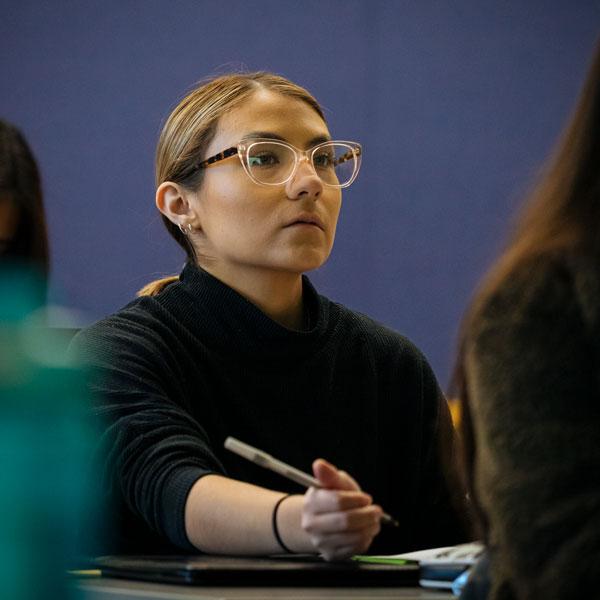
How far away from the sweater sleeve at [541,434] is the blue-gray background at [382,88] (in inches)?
105

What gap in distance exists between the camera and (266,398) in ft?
5.24

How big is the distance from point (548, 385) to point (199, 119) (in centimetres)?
115

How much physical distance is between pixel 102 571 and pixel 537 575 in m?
0.54

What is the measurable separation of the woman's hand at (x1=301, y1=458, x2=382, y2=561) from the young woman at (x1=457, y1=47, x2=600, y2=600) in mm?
Result: 277

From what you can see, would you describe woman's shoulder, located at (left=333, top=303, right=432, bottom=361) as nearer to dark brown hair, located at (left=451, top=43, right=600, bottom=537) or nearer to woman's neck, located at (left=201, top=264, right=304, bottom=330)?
woman's neck, located at (left=201, top=264, right=304, bottom=330)

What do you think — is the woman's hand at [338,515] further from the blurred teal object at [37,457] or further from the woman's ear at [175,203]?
the woman's ear at [175,203]

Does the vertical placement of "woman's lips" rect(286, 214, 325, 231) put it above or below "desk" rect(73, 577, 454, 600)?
above

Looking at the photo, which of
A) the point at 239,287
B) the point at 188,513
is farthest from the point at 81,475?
the point at 239,287

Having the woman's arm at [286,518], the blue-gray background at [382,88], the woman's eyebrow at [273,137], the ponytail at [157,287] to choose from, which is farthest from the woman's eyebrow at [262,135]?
the blue-gray background at [382,88]

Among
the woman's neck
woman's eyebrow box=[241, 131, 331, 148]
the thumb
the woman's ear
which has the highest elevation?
woman's eyebrow box=[241, 131, 331, 148]

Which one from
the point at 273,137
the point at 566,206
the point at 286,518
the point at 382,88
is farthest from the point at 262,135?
the point at 382,88

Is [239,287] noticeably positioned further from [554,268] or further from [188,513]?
[554,268]

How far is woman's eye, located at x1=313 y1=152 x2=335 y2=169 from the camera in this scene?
1.72 m

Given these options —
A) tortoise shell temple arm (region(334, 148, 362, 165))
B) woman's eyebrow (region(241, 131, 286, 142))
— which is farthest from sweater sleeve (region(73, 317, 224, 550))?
tortoise shell temple arm (region(334, 148, 362, 165))
